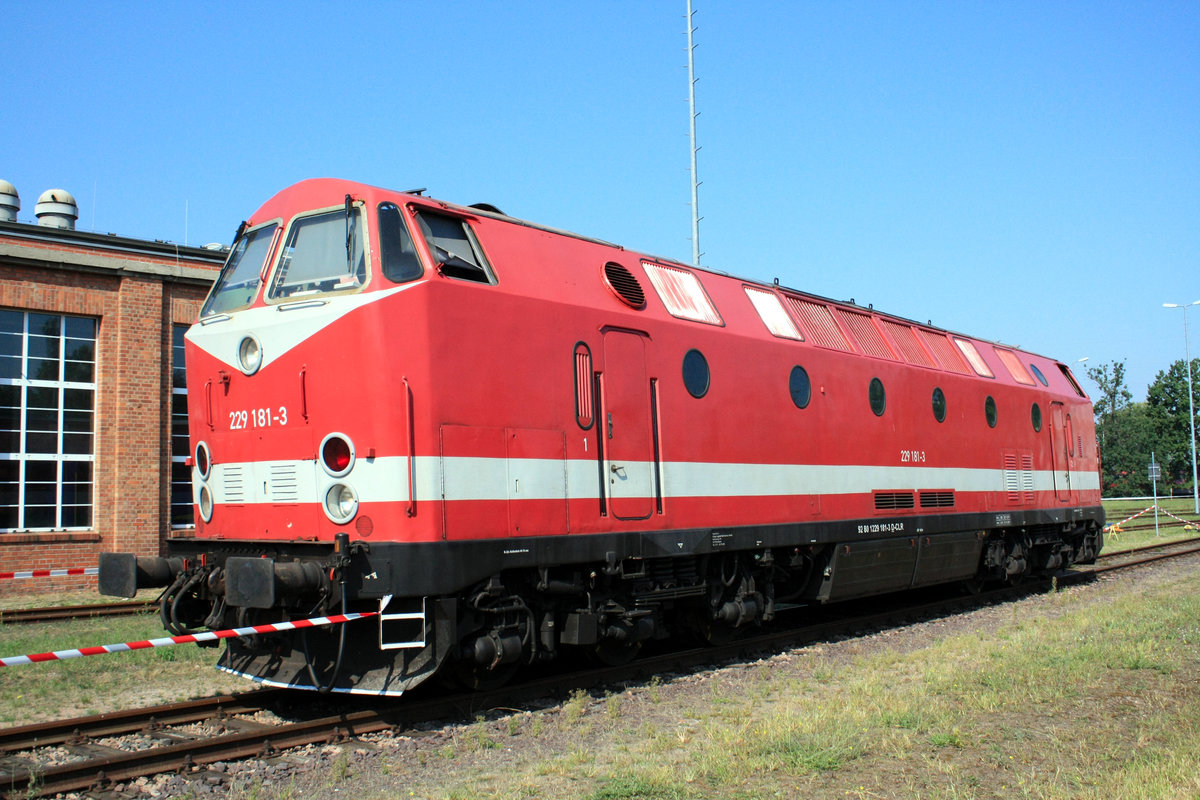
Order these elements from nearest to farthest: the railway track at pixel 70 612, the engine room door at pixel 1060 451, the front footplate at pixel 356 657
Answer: the front footplate at pixel 356 657
the railway track at pixel 70 612
the engine room door at pixel 1060 451

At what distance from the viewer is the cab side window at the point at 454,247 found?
289 inches

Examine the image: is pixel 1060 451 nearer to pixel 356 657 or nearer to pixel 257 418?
pixel 356 657

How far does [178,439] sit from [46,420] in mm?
2184

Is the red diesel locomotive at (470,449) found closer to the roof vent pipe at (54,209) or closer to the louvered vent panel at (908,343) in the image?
the louvered vent panel at (908,343)

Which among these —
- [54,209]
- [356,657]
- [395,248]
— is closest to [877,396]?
[395,248]

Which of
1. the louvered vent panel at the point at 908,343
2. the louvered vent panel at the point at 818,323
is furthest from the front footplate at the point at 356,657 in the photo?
the louvered vent panel at the point at 908,343

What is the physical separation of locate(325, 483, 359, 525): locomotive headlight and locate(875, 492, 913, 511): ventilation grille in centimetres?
709

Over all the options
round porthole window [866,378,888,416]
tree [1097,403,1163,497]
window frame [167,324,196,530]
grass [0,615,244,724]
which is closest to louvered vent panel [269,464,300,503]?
grass [0,615,244,724]

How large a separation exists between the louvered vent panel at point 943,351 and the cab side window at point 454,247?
333 inches

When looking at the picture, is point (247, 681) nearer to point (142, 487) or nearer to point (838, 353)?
point (838, 353)

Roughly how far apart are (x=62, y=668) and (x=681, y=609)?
604 cm

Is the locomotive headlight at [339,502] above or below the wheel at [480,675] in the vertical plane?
above

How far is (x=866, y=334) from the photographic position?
12719 millimetres

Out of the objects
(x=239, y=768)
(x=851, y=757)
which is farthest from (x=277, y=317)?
(x=851, y=757)
